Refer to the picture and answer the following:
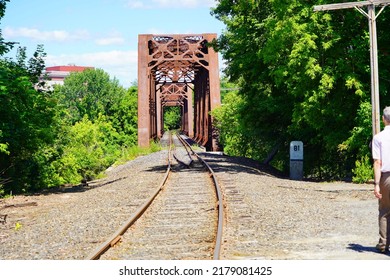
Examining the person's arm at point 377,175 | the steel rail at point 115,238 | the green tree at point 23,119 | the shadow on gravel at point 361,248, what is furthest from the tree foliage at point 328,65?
the person's arm at point 377,175

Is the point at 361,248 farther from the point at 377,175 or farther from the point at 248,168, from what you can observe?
the point at 248,168

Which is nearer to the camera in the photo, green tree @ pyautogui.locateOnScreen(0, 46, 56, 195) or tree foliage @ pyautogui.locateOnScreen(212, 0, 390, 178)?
green tree @ pyautogui.locateOnScreen(0, 46, 56, 195)

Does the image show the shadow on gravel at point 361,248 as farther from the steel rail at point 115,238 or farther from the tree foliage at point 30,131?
the tree foliage at point 30,131

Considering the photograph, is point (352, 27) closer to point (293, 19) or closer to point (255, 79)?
point (293, 19)

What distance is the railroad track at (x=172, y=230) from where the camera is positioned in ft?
27.0

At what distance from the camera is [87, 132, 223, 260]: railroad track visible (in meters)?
8.23

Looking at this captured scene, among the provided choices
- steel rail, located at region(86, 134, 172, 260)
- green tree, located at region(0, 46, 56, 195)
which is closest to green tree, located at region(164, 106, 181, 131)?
green tree, located at region(0, 46, 56, 195)

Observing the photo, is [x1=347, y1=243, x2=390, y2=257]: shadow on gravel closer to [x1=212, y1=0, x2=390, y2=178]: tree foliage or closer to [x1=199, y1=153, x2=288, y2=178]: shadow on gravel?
[x1=212, y1=0, x2=390, y2=178]: tree foliage

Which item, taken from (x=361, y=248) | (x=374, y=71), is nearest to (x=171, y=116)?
(x=374, y=71)

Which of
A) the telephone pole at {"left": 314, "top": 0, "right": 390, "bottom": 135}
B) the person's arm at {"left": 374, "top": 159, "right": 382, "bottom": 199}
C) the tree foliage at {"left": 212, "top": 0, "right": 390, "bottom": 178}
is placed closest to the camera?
the person's arm at {"left": 374, "top": 159, "right": 382, "bottom": 199}

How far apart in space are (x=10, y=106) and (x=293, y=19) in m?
10.3

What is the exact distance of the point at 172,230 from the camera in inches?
397

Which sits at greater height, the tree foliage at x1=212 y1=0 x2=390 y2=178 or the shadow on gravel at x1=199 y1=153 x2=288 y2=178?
the tree foliage at x1=212 y1=0 x2=390 y2=178

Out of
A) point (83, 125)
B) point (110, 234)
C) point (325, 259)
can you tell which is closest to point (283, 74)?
point (110, 234)
